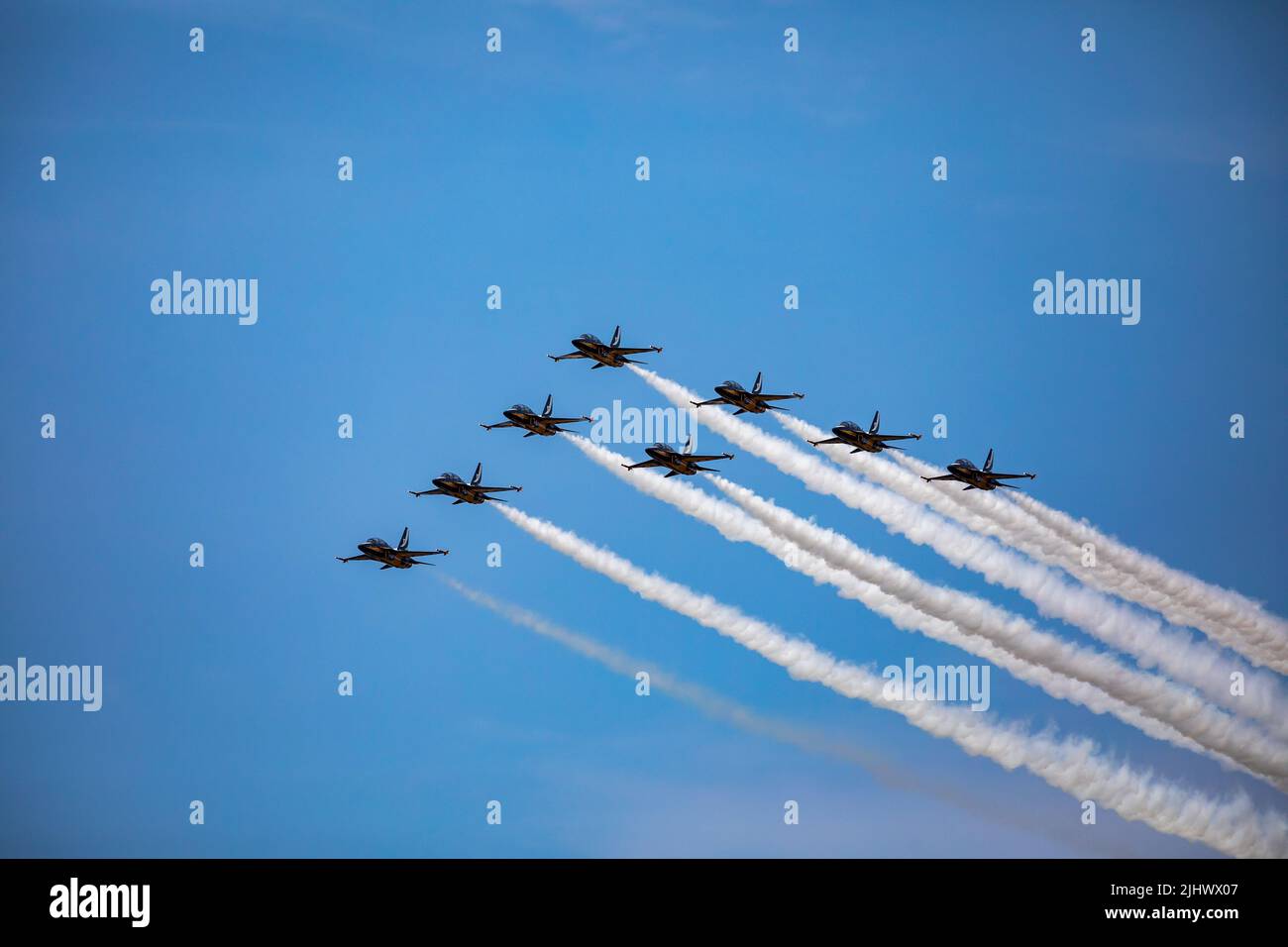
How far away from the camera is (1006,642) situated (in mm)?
113688

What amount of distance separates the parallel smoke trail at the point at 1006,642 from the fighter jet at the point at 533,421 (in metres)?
8.45

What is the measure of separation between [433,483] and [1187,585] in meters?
43.4

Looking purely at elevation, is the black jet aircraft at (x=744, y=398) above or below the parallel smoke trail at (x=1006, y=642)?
above

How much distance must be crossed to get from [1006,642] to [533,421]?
29831mm

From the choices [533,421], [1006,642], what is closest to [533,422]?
[533,421]

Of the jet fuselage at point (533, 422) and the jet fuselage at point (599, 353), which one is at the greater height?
the jet fuselage at point (599, 353)

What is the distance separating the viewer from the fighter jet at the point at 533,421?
108 meters

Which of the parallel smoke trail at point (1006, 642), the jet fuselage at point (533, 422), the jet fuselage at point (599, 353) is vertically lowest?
the parallel smoke trail at point (1006, 642)

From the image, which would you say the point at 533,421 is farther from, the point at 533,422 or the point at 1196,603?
the point at 1196,603
